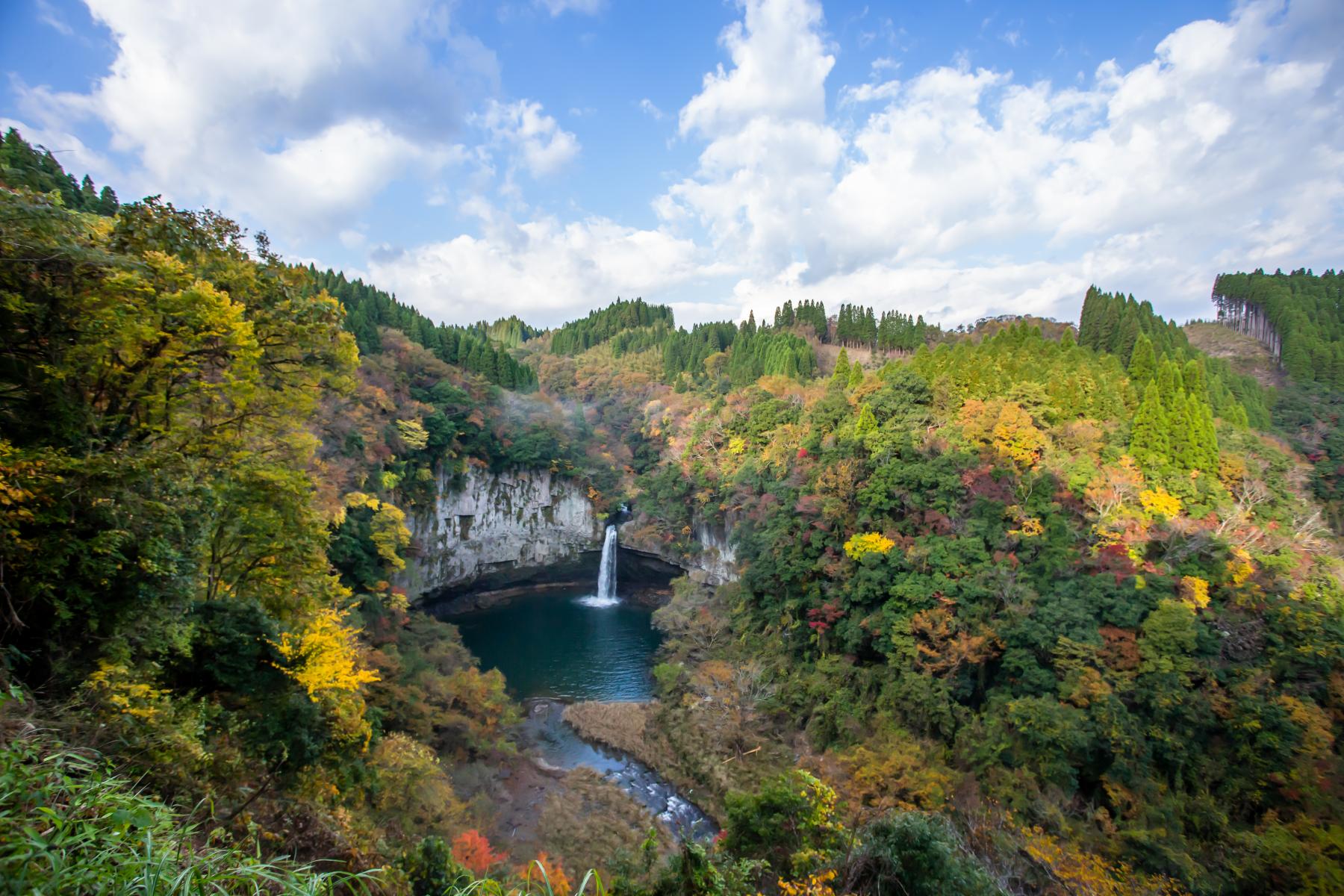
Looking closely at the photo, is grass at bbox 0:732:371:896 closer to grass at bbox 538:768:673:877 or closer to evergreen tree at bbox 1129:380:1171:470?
grass at bbox 538:768:673:877

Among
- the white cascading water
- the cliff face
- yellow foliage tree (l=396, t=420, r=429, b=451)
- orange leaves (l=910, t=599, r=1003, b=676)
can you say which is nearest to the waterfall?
the white cascading water

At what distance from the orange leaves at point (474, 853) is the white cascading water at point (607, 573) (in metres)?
25.7

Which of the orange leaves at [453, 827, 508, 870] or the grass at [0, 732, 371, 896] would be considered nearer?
the grass at [0, 732, 371, 896]

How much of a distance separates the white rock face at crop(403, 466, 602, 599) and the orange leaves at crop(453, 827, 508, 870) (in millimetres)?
19887

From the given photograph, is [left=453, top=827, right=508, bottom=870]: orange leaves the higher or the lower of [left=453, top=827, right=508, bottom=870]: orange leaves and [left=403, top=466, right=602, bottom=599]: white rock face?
the lower

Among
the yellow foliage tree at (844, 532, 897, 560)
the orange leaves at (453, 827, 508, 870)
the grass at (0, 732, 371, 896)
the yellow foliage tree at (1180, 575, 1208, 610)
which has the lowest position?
the orange leaves at (453, 827, 508, 870)

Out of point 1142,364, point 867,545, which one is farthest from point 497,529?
point 1142,364

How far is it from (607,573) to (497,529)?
8054 millimetres

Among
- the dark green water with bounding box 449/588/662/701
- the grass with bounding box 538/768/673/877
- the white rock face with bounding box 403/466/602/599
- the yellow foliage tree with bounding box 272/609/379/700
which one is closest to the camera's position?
the yellow foliage tree with bounding box 272/609/379/700

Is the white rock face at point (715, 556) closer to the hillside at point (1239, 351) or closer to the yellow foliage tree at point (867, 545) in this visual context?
the yellow foliage tree at point (867, 545)

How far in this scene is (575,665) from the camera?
28312mm

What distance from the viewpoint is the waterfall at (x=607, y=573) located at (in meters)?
39.0

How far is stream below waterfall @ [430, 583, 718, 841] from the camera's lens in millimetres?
18766

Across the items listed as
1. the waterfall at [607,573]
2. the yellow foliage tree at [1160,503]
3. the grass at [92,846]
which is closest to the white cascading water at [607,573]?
the waterfall at [607,573]
